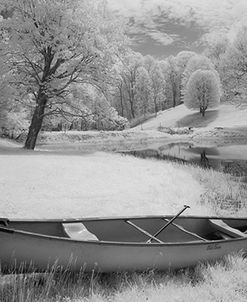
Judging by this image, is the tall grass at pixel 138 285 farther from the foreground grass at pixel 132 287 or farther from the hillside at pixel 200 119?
the hillside at pixel 200 119

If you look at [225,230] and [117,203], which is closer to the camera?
[225,230]

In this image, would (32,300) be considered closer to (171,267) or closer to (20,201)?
(171,267)

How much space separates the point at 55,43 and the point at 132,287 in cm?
1710

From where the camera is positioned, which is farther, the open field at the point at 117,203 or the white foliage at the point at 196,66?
the white foliage at the point at 196,66

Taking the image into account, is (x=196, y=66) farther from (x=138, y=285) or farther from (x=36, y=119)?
(x=138, y=285)

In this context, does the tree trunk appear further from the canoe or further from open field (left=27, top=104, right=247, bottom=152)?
open field (left=27, top=104, right=247, bottom=152)

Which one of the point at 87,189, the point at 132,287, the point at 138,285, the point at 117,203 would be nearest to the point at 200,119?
the point at 87,189

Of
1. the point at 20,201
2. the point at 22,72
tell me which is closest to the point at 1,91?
the point at 22,72

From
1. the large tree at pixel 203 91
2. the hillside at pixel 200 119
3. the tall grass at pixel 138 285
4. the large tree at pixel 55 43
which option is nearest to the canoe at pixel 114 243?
the tall grass at pixel 138 285

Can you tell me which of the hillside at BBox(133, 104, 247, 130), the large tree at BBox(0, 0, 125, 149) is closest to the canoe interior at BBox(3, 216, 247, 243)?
the large tree at BBox(0, 0, 125, 149)

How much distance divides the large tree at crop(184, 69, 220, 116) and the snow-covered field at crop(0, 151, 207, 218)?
48922mm

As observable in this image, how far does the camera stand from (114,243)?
21.1ft

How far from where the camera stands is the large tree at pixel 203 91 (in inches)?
2506

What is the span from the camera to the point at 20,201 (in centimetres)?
1122
